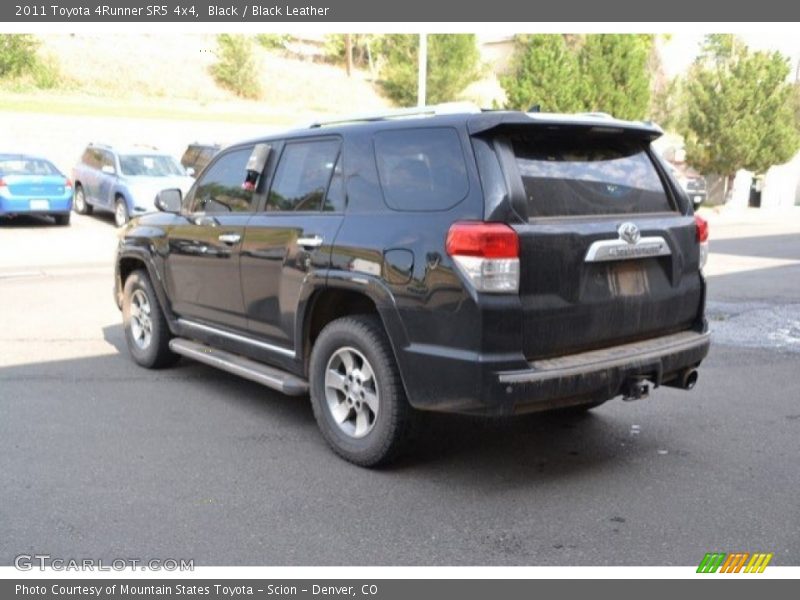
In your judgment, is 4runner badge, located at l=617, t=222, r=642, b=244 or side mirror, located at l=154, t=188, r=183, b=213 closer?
4runner badge, located at l=617, t=222, r=642, b=244

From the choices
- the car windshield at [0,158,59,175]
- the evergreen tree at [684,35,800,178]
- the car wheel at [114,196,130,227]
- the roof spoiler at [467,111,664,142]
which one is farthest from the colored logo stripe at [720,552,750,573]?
the evergreen tree at [684,35,800,178]

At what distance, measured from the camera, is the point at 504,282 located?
401cm

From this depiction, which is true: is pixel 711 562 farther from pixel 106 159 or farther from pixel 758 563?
pixel 106 159

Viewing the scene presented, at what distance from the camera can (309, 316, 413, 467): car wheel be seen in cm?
447

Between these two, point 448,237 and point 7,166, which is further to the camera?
point 7,166

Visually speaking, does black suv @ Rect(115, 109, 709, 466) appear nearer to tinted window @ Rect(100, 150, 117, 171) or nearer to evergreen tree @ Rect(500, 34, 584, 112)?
tinted window @ Rect(100, 150, 117, 171)

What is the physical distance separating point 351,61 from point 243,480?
5819 centimetres

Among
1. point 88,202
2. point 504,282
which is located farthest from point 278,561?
point 88,202

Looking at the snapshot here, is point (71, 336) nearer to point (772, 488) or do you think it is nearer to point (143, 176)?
point (772, 488)

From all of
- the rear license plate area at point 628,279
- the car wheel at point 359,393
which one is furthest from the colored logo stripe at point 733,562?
the car wheel at point 359,393

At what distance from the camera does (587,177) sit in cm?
457

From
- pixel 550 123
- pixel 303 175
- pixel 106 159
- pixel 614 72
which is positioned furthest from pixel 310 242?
pixel 614 72

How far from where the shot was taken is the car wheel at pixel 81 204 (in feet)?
69.4

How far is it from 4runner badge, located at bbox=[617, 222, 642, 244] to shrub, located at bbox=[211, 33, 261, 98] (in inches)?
1795
